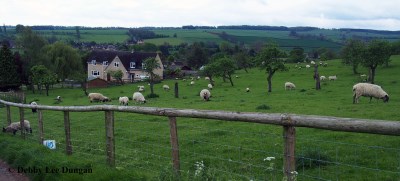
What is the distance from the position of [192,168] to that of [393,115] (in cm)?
1277

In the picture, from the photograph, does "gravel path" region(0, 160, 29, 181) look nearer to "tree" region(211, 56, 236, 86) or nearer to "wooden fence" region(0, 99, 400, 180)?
"wooden fence" region(0, 99, 400, 180)

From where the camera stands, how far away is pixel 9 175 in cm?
987

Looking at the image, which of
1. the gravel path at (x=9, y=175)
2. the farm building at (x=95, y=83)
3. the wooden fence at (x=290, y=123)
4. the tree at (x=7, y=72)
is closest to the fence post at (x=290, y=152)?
the wooden fence at (x=290, y=123)

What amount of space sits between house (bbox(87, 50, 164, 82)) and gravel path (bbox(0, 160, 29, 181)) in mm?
83256

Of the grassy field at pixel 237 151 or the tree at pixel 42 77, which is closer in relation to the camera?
the grassy field at pixel 237 151

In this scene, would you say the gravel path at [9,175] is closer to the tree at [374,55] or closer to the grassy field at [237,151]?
the grassy field at [237,151]

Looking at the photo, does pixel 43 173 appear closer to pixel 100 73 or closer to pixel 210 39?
pixel 100 73

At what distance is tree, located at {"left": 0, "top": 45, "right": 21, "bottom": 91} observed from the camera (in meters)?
73.6

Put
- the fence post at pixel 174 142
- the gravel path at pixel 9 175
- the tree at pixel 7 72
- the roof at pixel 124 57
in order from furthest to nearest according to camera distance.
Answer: the roof at pixel 124 57 → the tree at pixel 7 72 → the gravel path at pixel 9 175 → the fence post at pixel 174 142

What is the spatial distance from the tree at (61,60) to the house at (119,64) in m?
11.7

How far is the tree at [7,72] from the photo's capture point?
73562mm

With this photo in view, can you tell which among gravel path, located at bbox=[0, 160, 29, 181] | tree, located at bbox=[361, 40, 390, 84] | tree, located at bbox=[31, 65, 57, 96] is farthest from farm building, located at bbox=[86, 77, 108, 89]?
gravel path, located at bbox=[0, 160, 29, 181]

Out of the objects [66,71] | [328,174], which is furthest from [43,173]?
[66,71]

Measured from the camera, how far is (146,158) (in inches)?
481
